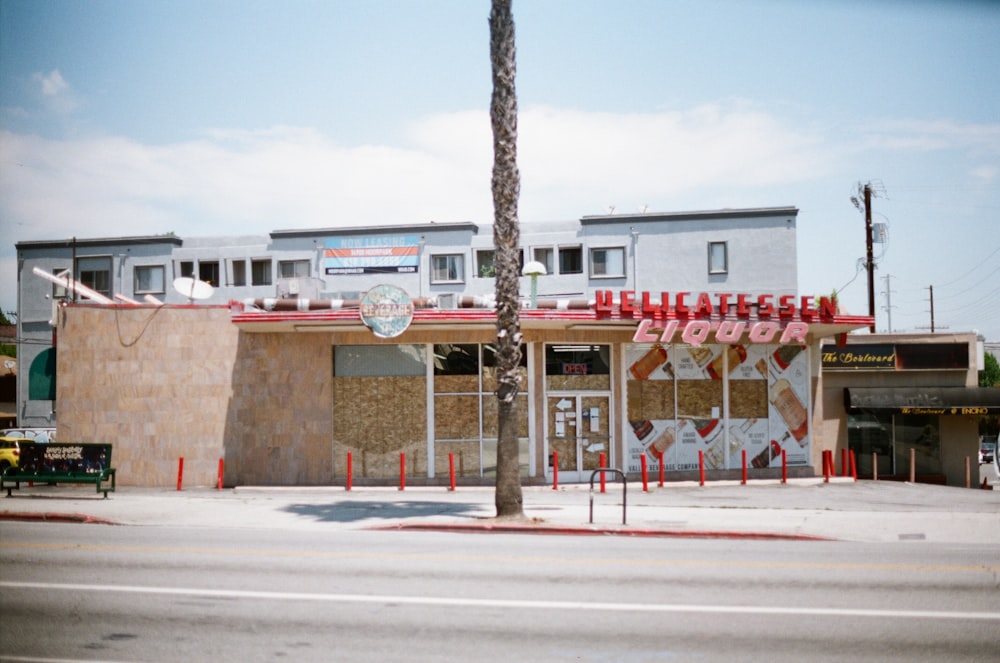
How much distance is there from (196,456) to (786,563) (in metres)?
17.3

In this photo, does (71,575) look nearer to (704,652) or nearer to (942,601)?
(704,652)

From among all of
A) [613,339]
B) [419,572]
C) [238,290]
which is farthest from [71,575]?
[238,290]

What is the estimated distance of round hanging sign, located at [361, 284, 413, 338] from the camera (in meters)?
23.1

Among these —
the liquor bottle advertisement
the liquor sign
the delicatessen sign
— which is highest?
the delicatessen sign

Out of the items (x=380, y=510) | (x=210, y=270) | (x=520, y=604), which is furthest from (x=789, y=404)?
(x=210, y=270)

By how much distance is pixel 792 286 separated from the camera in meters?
42.3

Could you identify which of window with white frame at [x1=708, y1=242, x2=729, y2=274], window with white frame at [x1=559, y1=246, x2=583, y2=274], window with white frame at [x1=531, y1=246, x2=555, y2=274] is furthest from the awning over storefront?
window with white frame at [x1=531, y1=246, x2=555, y2=274]

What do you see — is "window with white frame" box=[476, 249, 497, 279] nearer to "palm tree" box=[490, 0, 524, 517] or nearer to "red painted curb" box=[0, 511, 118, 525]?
"palm tree" box=[490, 0, 524, 517]

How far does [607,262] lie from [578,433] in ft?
61.5

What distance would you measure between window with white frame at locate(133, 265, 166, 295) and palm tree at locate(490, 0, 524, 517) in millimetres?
34571

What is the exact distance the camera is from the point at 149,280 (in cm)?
4747

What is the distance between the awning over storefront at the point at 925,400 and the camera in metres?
32.8

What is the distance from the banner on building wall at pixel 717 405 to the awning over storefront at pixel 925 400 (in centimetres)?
693

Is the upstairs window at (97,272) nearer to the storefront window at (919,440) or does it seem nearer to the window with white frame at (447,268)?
the window with white frame at (447,268)
